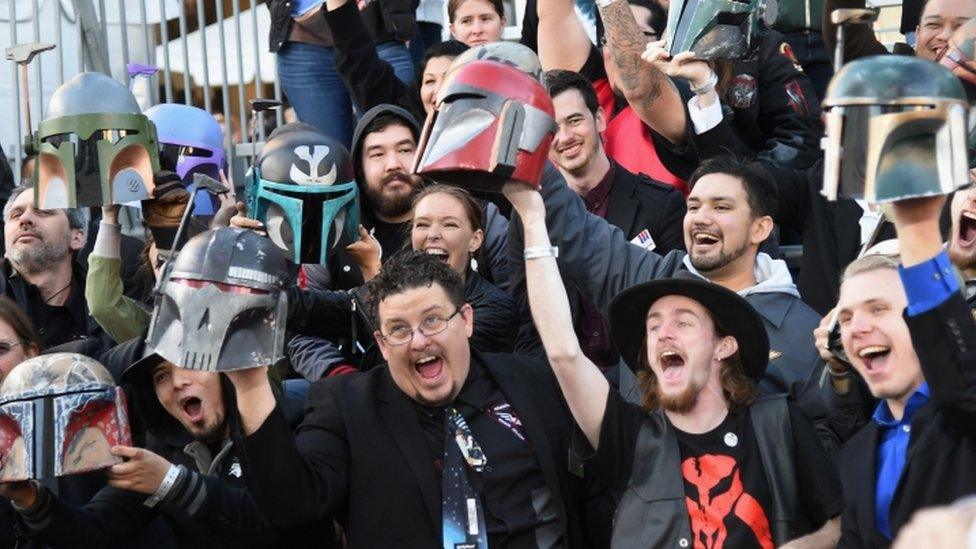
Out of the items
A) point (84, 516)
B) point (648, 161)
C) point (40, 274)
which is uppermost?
point (648, 161)

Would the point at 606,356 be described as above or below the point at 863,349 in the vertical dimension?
below

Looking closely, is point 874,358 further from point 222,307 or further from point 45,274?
point 45,274

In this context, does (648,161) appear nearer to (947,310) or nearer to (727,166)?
(727,166)

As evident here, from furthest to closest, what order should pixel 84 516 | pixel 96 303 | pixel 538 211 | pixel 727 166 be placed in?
pixel 96 303
pixel 727 166
pixel 84 516
pixel 538 211

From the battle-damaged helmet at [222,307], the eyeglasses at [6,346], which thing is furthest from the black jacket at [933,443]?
the eyeglasses at [6,346]

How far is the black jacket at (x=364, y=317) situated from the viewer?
7.04 metres

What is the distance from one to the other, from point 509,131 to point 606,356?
1.99 meters

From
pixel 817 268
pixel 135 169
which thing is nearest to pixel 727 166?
pixel 817 268

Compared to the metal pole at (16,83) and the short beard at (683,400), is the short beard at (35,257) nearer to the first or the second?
the metal pole at (16,83)

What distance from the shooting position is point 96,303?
23.8 feet

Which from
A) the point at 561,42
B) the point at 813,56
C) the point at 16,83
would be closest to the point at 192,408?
the point at 561,42

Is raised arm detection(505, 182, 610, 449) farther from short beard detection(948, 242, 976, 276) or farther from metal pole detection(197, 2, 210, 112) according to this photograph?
metal pole detection(197, 2, 210, 112)

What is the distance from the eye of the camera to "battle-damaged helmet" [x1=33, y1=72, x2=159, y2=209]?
273 inches

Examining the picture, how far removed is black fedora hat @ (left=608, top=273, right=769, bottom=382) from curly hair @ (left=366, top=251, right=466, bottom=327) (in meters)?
0.61
